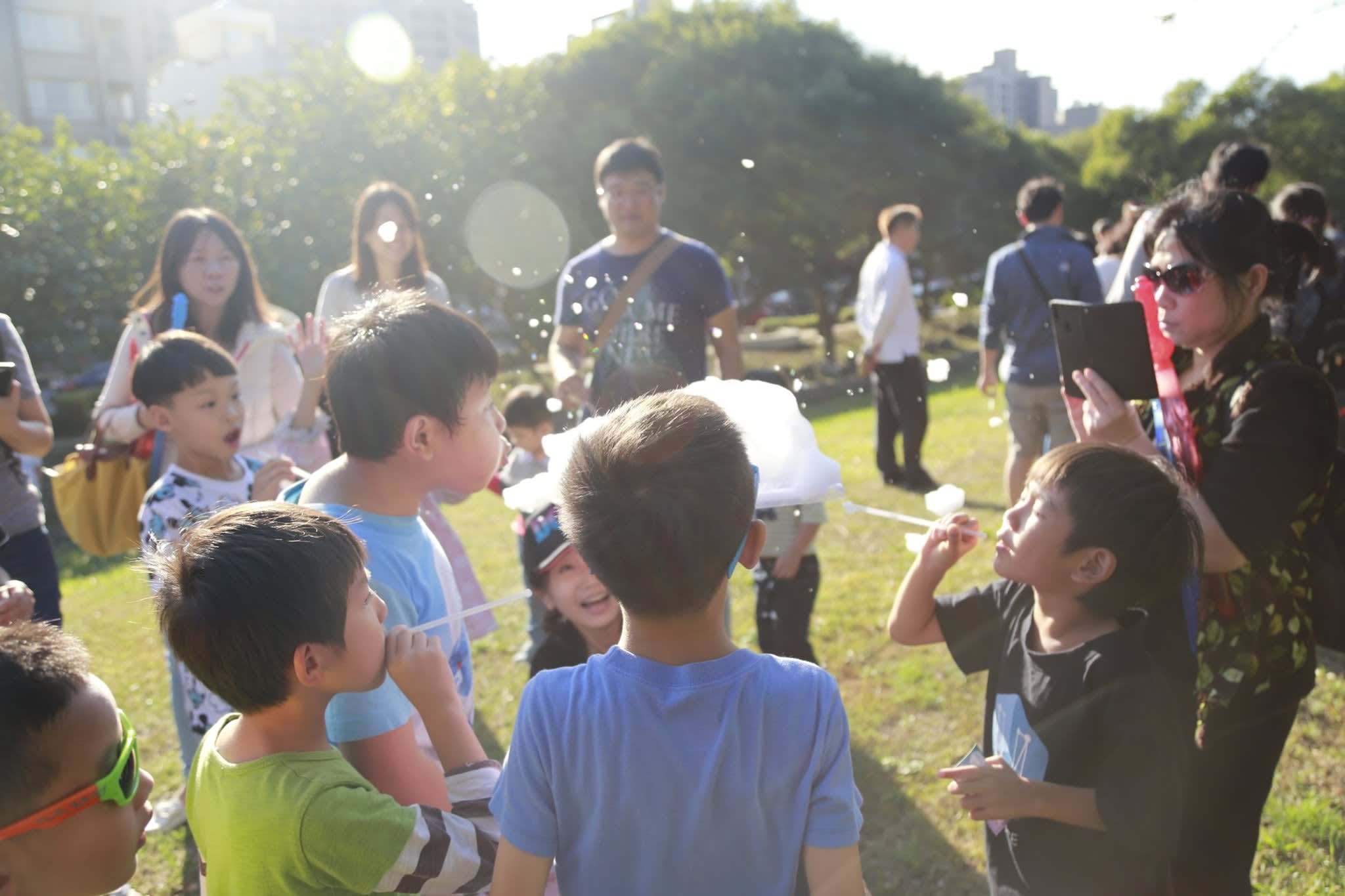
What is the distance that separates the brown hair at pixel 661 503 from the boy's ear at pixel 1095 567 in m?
0.86

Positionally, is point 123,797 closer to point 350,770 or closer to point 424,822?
point 350,770

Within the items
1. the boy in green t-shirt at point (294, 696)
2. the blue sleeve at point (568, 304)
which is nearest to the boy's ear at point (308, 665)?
the boy in green t-shirt at point (294, 696)

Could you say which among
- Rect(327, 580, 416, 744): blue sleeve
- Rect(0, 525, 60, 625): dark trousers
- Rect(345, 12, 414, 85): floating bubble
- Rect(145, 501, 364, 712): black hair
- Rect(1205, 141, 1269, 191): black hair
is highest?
Rect(345, 12, 414, 85): floating bubble

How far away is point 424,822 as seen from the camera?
1474mm

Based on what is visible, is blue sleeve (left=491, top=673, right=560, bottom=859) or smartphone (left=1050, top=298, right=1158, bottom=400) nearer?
blue sleeve (left=491, top=673, right=560, bottom=859)

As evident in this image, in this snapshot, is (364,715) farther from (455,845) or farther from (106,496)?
(106,496)

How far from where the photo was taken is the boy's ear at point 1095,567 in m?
1.85

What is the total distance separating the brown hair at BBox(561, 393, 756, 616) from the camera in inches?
50.0

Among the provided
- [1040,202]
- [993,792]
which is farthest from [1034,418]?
[993,792]

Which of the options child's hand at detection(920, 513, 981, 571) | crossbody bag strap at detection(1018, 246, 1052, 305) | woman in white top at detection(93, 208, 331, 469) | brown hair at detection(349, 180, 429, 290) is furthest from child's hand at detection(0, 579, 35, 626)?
crossbody bag strap at detection(1018, 246, 1052, 305)

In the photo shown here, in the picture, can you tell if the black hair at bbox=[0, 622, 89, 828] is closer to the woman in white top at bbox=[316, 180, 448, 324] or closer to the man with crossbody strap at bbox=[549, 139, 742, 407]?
the man with crossbody strap at bbox=[549, 139, 742, 407]

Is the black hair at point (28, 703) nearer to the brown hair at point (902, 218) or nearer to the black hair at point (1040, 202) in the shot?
the black hair at point (1040, 202)

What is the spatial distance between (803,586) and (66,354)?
41.7 ft

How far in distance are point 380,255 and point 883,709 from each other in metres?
2.83
